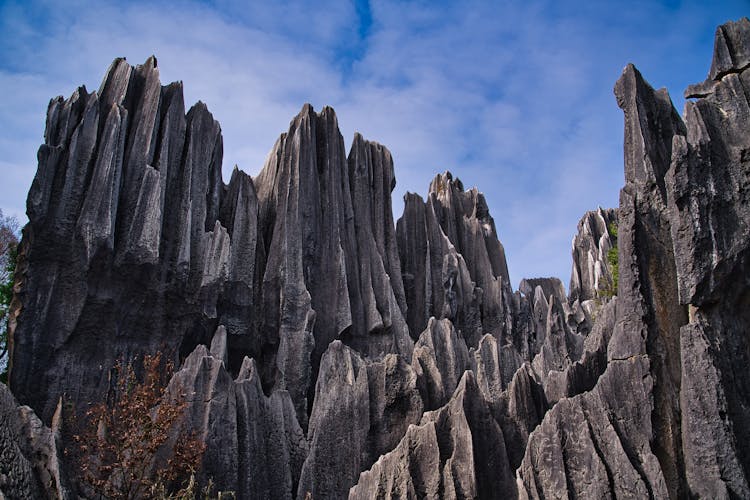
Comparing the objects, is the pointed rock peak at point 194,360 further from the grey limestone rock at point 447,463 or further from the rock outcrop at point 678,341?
the rock outcrop at point 678,341

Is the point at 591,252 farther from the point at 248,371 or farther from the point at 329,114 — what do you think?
the point at 248,371

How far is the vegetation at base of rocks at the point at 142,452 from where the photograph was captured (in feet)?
49.2

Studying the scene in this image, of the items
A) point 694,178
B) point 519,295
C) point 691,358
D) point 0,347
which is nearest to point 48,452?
point 691,358

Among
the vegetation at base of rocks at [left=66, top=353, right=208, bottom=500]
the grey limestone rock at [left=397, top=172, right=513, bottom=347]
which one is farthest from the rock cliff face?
the vegetation at base of rocks at [left=66, top=353, right=208, bottom=500]

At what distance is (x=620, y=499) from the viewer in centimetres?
1159

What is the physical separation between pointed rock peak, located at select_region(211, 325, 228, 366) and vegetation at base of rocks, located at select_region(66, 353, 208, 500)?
16.6ft

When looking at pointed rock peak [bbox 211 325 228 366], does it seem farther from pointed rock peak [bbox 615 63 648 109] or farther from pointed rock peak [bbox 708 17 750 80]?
pointed rock peak [bbox 708 17 750 80]

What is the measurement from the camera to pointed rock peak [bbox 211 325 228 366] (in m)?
22.2

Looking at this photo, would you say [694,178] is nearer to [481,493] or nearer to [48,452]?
[481,493]

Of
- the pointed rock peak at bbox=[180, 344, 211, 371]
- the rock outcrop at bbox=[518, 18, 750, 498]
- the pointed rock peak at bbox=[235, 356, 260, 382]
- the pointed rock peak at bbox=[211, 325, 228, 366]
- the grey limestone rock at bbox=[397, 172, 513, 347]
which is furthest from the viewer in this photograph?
the grey limestone rock at bbox=[397, 172, 513, 347]

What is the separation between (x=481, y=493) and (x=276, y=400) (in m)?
7.79

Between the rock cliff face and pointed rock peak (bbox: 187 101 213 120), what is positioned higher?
pointed rock peak (bbox: 187 101 213 120)

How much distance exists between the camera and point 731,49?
14.5m

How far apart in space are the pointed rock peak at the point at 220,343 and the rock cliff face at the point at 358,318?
0.11 m
